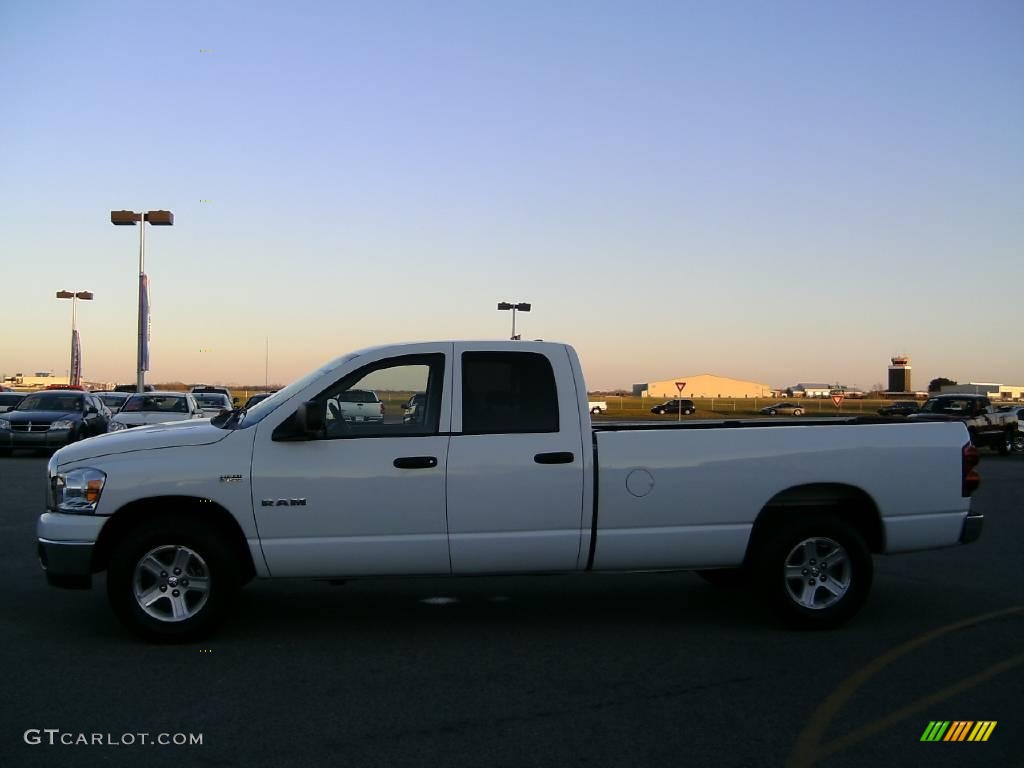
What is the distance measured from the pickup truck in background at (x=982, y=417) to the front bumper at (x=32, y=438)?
21.9 m

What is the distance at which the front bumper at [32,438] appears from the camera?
73.5ft

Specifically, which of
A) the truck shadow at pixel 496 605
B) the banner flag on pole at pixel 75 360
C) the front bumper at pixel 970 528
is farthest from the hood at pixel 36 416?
the banner flag on pole at pixel 75 360

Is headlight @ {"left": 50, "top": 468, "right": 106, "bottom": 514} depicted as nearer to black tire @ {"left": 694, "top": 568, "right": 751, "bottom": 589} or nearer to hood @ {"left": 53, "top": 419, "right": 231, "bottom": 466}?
hood @ {"left": 53, "top": 419, "right": 231, "bottom": 466}

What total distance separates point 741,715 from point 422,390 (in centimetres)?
296

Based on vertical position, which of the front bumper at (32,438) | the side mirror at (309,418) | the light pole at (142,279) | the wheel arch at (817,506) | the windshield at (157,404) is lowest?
the front bumper at (32,438)

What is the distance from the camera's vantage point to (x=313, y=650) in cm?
645

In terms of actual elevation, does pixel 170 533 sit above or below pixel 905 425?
below

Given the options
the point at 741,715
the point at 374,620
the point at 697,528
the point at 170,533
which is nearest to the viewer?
the point at 741,715

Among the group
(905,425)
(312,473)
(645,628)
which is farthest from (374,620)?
(905,425)

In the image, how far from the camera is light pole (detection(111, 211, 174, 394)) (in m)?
32.6

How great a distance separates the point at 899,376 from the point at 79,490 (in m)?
137

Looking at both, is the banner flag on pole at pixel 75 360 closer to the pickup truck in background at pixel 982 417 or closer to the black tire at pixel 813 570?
the pickup truck in background at pixel 982 417

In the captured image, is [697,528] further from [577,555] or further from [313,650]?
[313,650]

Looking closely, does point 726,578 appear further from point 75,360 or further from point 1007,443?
point 75,360
